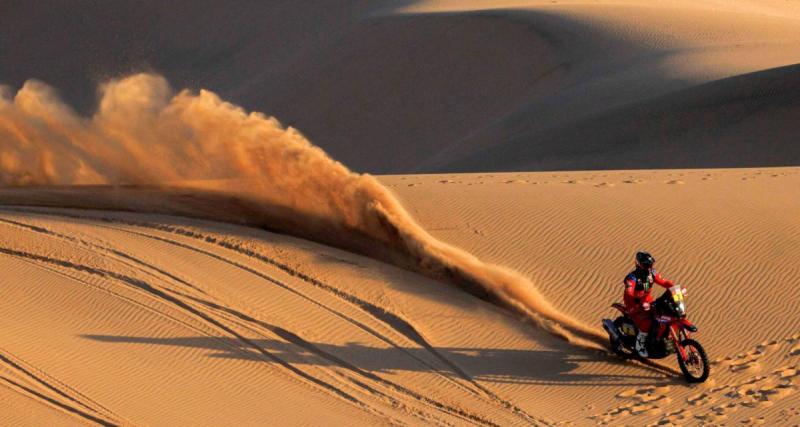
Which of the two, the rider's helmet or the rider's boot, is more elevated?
the rider's helmet

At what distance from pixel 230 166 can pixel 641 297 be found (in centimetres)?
641

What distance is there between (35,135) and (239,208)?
4030 millimetres

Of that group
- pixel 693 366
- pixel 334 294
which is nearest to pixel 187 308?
pixel 334 294

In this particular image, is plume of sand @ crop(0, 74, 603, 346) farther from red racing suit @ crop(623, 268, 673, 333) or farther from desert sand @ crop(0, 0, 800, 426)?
red racing suit @ crop(623, 268, 673, 333)

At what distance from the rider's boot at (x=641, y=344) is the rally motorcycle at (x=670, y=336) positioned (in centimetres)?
5

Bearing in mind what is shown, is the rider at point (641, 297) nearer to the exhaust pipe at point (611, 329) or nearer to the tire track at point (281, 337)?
the exhaust pipe at point (611, 329)

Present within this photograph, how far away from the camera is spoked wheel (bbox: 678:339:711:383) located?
36.0ft

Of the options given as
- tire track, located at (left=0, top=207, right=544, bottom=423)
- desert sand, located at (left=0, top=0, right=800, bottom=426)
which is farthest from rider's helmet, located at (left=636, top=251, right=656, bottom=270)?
tire track, located at (left=0, top=207, right=544, bottom=423)

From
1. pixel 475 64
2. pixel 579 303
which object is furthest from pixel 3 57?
pixel 579 303

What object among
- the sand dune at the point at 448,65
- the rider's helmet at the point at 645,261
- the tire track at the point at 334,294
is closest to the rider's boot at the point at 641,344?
the rider's helmet at the point at 645,261

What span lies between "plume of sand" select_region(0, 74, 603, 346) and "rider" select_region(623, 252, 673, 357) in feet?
2.52

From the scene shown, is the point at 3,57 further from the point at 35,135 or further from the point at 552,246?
the point at 552,246

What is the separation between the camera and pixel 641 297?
447 inches

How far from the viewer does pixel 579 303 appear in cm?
1288
